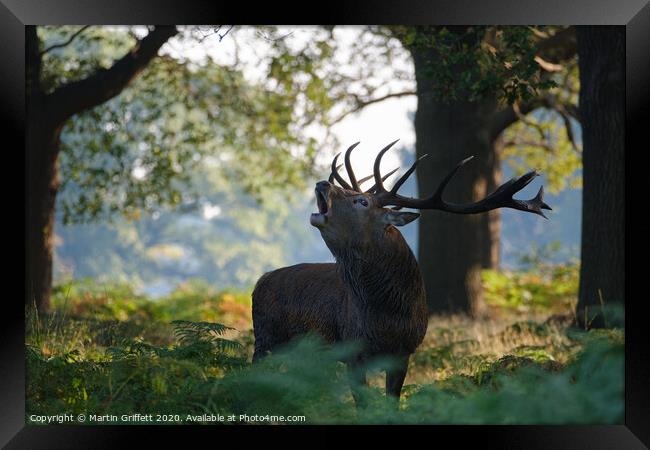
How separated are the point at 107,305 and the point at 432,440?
12.5 m

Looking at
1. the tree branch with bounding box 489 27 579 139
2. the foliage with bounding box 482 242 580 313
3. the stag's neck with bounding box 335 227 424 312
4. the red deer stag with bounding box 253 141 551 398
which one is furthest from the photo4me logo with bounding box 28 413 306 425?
the foliage with bounding box 482 242 580 313

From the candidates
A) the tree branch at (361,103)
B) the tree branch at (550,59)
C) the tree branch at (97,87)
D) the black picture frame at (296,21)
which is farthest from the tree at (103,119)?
the black picture frame at (296,21)

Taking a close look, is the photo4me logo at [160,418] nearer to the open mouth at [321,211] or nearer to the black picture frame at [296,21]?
the black picture frame at [296,21]

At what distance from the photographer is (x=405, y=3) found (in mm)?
6047

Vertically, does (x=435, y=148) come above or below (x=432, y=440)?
above

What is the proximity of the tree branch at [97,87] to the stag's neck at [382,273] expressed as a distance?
24.2 feet

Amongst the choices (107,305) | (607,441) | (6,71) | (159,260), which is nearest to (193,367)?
(6,71)

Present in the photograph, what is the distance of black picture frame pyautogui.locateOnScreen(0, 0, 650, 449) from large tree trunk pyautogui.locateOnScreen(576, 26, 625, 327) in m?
3.92

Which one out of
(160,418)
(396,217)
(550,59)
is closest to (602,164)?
(396,217)

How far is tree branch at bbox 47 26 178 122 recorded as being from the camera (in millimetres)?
13273

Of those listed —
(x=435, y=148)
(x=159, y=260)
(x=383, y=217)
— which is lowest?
(x=159, y=260)

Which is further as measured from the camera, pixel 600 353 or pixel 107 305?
pixel 107 305

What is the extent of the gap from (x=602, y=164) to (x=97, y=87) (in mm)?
7729

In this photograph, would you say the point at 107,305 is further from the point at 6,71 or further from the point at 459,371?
the point at 6,71
